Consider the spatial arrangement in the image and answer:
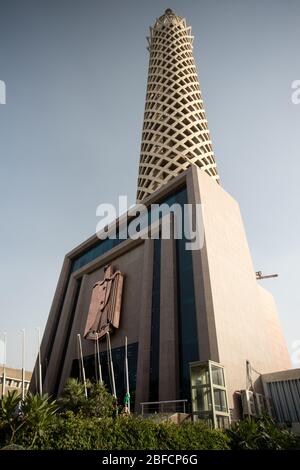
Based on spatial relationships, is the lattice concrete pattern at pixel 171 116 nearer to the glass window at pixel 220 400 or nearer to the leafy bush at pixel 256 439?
the glass window at pixel 220 400

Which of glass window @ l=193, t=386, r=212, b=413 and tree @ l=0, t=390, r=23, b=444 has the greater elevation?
glass window @ l=193, t=386, r=212, b=413

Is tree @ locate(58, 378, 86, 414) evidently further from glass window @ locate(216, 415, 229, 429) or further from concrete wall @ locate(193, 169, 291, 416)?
concrete wall @ locate(193, 169, 291, 416)

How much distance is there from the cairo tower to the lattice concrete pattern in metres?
0.21

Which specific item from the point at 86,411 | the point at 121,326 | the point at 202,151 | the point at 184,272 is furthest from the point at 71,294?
the point at 202,151

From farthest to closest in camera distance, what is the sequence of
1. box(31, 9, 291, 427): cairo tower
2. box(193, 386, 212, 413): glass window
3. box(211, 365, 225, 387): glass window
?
box(31, 9, 291, 427): cairo tower
box(211, 365, 225, 387): glass window
box(193, 386, 212, 413): glass window

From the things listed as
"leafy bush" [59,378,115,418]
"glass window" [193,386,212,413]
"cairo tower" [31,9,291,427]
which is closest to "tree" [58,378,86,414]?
"leafy bush" [59,378,115,418]

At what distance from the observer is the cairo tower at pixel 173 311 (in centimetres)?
1827

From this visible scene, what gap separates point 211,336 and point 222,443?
21.0 feet

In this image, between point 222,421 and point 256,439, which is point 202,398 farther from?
point 256,439

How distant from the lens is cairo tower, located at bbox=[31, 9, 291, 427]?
719 inches

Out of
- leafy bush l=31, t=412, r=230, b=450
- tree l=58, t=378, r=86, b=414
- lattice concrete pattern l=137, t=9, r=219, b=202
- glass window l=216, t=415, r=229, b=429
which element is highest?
lattice concrete pattern l=137, t=9, r=219, b=202

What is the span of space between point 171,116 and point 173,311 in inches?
1091

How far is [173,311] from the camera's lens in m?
21.0
